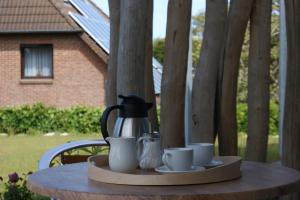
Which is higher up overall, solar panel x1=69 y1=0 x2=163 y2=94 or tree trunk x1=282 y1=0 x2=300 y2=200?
solar panel x1=69 y1=0 x2=163 y2=94

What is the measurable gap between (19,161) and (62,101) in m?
10.7

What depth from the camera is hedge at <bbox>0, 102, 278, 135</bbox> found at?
19547mm

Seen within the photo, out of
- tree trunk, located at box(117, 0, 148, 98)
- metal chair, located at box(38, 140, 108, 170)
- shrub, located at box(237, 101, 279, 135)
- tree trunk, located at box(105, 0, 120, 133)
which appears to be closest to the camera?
tree trunk, located at box(117, 0, 148, 98)

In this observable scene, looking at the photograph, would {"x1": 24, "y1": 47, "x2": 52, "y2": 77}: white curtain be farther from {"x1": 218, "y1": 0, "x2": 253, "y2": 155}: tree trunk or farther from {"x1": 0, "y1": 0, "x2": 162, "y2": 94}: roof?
{"x1": 218, "y1": 0, "x2": 253, "y2": 155}: tree trunk

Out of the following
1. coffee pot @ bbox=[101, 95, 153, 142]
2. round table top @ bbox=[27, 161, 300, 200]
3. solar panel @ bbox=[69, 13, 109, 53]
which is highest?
solar panel @ bbox=[69, 13, 109, 53]

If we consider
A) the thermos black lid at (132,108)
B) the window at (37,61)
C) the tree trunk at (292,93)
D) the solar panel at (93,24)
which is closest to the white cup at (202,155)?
the thermos black lid at (132,108)

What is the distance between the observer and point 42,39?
72.8ft

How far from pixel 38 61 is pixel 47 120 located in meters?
3.52

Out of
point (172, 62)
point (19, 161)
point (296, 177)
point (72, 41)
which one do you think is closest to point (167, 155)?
point (296, 177)

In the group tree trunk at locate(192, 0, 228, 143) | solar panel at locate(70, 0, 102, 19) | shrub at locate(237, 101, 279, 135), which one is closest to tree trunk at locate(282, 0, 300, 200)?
tree trunk at locate(192, 0, 228, 143)

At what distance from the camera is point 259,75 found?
4102mm

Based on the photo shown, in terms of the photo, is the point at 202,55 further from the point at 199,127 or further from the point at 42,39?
the point at 42,39

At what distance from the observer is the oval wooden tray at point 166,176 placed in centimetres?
241

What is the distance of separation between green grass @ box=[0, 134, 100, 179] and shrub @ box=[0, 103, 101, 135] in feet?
2.96
